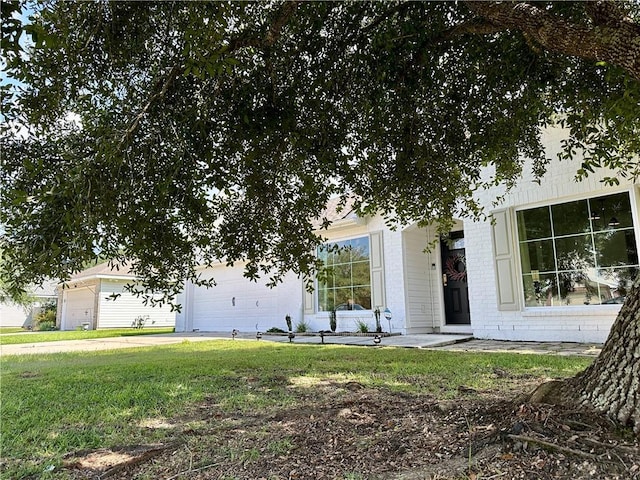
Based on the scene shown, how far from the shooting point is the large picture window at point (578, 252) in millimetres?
7828

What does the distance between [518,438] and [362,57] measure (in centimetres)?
380

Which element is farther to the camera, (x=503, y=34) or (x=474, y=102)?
(x=474, y=102)

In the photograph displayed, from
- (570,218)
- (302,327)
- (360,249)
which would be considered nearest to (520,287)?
(570,218)

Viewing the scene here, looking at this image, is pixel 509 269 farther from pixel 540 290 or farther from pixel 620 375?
pixel 620 375

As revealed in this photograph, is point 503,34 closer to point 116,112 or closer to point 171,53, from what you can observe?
point 171,53

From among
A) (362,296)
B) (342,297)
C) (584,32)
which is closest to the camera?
(584,32)

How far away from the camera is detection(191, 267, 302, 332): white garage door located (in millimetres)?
14295

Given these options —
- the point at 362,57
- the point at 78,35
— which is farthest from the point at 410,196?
the point at 78,35

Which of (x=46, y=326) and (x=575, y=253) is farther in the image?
(x=46, y=326)

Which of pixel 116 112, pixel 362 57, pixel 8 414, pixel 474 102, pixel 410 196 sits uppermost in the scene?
pixel 362 57

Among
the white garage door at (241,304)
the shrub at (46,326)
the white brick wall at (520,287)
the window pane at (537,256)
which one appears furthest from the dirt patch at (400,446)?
the shrub at (46,326)

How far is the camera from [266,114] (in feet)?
14.8

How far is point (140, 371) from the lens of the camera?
6.21m

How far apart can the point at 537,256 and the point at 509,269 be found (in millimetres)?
599
